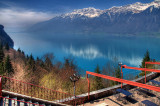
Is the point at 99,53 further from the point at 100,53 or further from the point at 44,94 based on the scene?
the point at 44,94

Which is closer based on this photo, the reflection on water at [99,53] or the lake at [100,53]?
the lake at [100,53]

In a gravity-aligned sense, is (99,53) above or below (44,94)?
below

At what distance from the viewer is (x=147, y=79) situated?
11977 millimetres

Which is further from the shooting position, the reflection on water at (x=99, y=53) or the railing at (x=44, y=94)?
the reflection on water at (x=99, y=53)

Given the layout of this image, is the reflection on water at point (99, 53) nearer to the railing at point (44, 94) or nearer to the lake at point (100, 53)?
the lake at point (100, 53)

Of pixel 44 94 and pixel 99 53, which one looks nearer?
pixel 44 94

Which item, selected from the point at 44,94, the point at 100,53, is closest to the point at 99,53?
the point at 100,53

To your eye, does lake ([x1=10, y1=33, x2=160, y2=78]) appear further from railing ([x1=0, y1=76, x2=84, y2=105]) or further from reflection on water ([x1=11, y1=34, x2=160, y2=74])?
railing ([x1=0, y1=76, x2=84, y2=105])

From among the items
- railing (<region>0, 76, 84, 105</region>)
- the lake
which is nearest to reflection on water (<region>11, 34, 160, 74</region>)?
the lake

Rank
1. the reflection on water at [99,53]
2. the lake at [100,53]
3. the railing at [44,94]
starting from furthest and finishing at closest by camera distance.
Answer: the reflection on water at [99,53] → the lake at [100,53] → the railing at [44,94]

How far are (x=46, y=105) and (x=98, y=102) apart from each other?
304 centimetres

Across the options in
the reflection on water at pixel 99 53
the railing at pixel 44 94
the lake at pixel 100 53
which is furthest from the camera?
the reflection on water at pixel 99 53

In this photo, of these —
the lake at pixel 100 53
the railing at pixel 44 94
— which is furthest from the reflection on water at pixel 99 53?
the railing at pixel 44 94

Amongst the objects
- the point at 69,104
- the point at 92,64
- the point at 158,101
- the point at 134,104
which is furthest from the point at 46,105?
the point at 92,64
